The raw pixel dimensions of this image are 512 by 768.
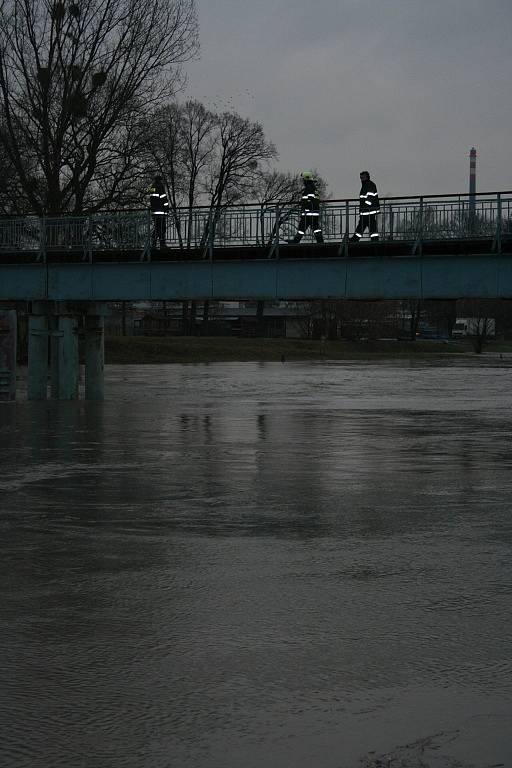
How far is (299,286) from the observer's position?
2909 cm

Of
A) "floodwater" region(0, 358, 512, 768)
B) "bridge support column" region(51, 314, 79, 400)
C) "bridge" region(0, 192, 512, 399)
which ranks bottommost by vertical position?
"floodwater" region(0, 358, 512, 768)

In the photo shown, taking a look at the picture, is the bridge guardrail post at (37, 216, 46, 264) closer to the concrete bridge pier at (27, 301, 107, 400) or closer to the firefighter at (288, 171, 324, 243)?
the concrete bridge pier at (27, 301, 107, 400)

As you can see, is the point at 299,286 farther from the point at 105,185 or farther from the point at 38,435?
the point at 105,185

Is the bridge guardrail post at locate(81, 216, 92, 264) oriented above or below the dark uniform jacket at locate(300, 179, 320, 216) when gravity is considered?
below

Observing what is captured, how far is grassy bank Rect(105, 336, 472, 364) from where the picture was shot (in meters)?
A: 72.7

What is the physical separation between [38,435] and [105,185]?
93.9 ft

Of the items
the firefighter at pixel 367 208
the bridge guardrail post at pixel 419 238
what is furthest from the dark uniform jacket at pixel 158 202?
the bridge guardrail post at pixel 419 238

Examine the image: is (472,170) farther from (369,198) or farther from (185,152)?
(369,198)

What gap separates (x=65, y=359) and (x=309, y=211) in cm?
829

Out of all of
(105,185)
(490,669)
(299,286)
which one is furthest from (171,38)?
(490,669)

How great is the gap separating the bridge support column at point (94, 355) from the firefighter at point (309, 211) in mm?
7086

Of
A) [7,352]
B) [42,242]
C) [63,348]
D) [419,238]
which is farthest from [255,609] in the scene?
[42,242]

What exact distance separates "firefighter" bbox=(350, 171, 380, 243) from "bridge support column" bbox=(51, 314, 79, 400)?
8.79m

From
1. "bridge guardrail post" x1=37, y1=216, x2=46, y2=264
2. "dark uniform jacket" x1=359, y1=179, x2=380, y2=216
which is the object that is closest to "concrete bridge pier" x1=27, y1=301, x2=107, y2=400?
"bridge guardrail post" x1=37, y1=216, x2=46, y2=264
